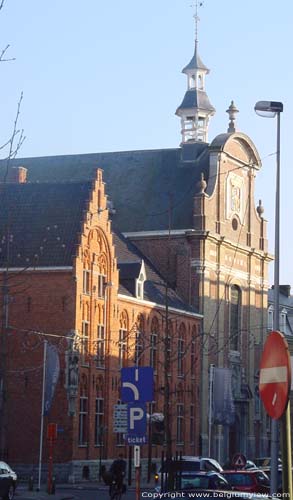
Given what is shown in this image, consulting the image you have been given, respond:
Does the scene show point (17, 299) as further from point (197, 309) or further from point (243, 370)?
point (243, 370)

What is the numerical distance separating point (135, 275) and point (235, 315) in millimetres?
17452

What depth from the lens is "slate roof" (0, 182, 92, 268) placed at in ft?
184

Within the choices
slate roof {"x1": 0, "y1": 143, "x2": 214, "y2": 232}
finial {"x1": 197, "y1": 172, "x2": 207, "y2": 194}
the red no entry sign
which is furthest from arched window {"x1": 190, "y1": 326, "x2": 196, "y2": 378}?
the red no entry sign

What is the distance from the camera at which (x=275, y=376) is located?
8.91 m

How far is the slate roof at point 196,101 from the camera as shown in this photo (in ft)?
270

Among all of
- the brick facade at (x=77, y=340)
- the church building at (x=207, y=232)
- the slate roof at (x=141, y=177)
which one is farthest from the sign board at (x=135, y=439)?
the slate roof at (x=141, y=177)

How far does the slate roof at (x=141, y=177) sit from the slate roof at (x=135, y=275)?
10.2ft

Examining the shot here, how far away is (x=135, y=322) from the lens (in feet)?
213

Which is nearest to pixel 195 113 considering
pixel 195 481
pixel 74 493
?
pixel 74 493

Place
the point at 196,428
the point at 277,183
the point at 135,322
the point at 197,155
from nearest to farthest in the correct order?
the point at 277,183
the point at 135,322
the point at 196,428
the point at 197,155

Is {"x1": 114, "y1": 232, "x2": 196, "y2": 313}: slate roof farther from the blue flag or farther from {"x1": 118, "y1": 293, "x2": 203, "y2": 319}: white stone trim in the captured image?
the blue flag

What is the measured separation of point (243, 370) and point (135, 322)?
60.3 feet

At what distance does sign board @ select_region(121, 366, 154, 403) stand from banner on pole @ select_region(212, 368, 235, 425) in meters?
57.0

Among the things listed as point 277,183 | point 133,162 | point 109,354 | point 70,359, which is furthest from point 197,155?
point 277,183
